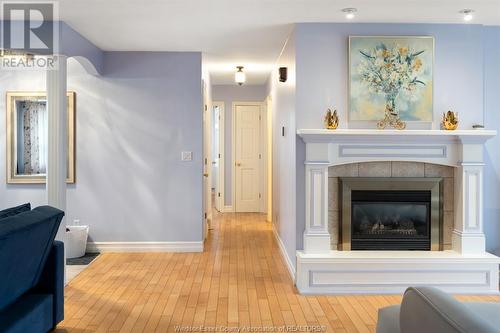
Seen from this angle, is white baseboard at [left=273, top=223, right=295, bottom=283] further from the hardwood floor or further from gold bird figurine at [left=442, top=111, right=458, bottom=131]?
gold bird figurine at [left=442, top=111, right=458, bottom=131]

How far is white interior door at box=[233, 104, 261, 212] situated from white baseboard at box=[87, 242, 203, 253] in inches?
139

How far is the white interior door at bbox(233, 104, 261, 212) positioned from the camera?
923 cm

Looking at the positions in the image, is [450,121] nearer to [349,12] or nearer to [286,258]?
[349,12]

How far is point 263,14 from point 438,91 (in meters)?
1.74

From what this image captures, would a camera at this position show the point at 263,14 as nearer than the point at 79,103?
Yes

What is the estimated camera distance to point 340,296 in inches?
159

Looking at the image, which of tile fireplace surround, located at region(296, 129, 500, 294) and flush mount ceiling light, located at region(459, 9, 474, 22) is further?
tile fireplace surround, located at region(296, 129, 500, 294)

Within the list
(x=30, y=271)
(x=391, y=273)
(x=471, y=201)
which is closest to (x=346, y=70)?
(x=471, y=201)

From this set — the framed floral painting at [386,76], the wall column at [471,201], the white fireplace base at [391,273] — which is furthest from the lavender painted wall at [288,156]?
the wall column at [471,201]

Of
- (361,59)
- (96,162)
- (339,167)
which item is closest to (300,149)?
(339,167)

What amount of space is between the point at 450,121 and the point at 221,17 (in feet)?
7.24

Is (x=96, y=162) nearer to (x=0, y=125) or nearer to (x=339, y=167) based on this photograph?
(x=0, y=125)

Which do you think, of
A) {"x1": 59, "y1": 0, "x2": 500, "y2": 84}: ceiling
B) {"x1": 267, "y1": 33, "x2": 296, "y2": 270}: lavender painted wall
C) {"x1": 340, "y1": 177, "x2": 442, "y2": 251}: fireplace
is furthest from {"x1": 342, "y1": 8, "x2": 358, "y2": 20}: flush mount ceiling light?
{"x1": 340, "y1": 177, "x2": 442, "y2": 251}: fireplace

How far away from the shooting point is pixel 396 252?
14.0 ft
